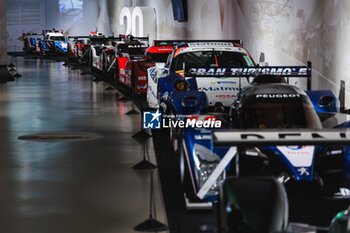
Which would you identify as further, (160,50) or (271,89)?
(160,50)

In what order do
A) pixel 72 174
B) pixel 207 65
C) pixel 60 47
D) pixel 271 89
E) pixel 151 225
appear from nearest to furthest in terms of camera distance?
pixel 151 225 → pixel 271 89 → pixel 72 174 → pixel 207 65 → pixel 60 47

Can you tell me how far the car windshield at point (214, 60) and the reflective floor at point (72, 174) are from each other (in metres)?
1.39

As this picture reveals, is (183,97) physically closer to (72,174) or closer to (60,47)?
(72,174)

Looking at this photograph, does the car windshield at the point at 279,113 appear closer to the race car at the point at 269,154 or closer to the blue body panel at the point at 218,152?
the race car at the point at 269,154

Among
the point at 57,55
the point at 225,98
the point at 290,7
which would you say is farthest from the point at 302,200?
the point at 57,55

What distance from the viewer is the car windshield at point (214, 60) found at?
1008 centimetres

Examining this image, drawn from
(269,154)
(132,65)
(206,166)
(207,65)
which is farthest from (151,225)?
(132,65)

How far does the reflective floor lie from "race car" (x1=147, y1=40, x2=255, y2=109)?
904 mm

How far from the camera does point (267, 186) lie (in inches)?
118

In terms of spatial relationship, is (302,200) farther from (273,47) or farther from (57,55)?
(57,55)

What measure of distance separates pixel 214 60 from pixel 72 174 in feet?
12.2

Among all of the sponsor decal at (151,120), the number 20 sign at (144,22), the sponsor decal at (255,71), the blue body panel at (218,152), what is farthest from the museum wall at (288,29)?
the number 20 sign at (144,22)

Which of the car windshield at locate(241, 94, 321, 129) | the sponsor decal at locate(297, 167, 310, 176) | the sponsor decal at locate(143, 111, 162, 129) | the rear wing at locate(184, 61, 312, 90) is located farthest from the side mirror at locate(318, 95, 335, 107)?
the sponsor decal at locate(297, 167, 310, 176)

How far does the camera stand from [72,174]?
23.7 feet
